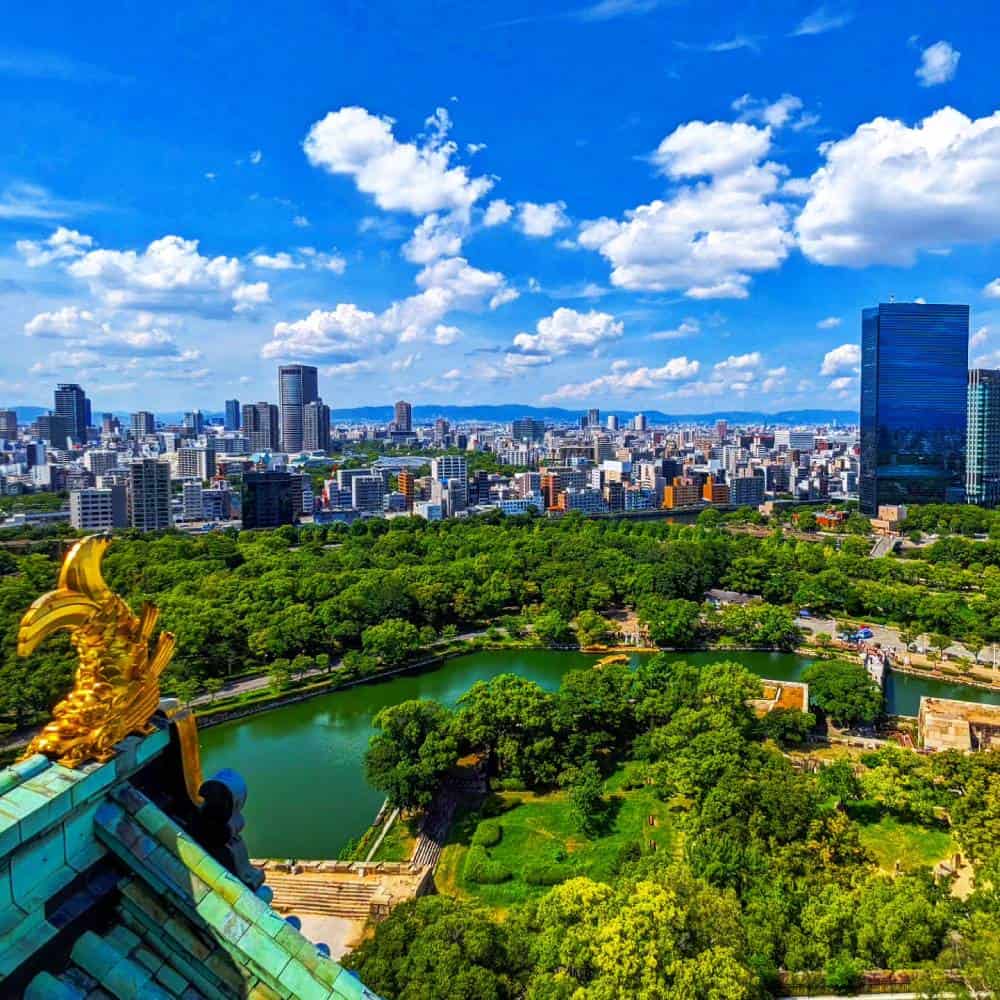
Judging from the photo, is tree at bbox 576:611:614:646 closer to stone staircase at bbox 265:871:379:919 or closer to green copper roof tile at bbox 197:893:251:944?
stone staircase at bbox 265:871:379:919

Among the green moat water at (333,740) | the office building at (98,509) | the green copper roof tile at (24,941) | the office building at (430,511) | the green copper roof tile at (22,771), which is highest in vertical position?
the green copper roof tile at (22,771)

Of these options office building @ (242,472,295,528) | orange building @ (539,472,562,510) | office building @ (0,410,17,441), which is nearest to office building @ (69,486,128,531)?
office building @ (242,472,295,528)

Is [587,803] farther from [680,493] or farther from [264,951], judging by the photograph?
[680,493]

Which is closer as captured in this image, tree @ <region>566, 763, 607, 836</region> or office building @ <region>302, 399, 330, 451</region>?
tree @ <region>566, 763, 607, 836</region>

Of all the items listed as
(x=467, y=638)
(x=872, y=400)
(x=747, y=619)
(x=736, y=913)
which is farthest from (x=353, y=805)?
(x=872, y=400)

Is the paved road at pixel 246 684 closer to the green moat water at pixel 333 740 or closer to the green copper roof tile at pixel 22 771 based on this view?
the green moat water at pixel 333 740

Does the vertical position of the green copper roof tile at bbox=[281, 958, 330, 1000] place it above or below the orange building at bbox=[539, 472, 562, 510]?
above

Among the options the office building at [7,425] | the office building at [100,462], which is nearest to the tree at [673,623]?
the office building at [100,462]
